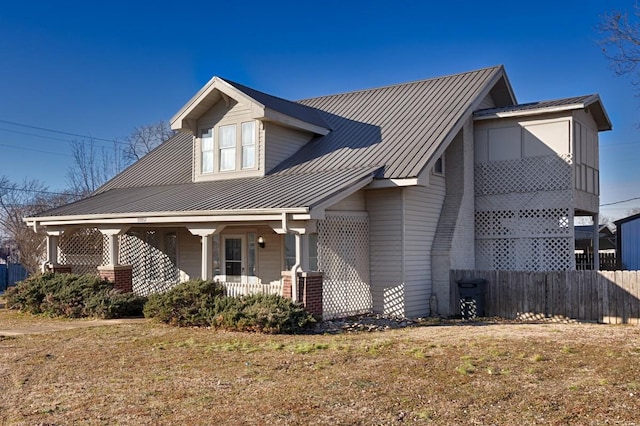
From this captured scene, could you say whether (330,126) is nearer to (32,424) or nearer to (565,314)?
(565,314)

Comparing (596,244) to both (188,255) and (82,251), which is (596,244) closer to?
(188,255)

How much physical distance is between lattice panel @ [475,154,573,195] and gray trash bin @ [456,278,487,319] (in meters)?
3.66

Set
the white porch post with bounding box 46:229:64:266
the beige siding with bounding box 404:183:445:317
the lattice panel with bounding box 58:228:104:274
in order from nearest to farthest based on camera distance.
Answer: the beige siding with bounding box 404:183:445:317, the white porch post with bounding box 46:229:64:266, the lattice panel with bounding box 58:228:104:274

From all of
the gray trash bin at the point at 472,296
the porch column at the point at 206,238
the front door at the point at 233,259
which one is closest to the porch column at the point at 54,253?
the front door at the point at 233,259

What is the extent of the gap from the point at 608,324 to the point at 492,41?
11166 millimetres

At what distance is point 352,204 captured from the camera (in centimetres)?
1584

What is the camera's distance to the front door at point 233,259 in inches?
739

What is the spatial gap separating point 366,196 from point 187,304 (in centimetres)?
533

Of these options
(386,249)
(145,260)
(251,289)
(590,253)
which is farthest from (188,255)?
(590,253)

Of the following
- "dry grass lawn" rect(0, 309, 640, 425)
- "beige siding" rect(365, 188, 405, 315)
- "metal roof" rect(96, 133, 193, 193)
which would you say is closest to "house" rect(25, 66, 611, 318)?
"beige siding" rect(365, 188, 405, 315)

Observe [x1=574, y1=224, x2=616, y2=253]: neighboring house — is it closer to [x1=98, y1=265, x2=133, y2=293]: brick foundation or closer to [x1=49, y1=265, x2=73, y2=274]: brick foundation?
[x1=98, y1=265, x2=133, y2=293]: brick foundation

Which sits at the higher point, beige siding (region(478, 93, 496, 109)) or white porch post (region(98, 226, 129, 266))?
beige siding (region(478, 93, 496, 109))

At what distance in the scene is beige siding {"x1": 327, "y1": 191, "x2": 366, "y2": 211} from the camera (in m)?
15.3

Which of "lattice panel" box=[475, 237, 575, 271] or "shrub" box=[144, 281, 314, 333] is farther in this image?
"lattice panel" box=[475, 237, 575, 271]
